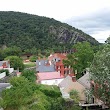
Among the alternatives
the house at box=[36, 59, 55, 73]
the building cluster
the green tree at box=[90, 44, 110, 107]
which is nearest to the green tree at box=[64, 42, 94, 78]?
the building cluster

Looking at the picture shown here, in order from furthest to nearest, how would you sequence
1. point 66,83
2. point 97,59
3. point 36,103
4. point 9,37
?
point 9,37 < point 66,83 < point 97,59 < point 36,103

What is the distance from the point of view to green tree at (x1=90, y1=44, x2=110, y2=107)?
96.5 ft

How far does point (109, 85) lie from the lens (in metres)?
29.3

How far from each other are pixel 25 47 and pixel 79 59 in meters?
73.1

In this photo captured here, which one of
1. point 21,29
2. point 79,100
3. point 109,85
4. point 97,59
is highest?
point 21,29

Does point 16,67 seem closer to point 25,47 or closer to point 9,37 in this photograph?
point 25,47

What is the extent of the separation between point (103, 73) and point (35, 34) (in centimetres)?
12160

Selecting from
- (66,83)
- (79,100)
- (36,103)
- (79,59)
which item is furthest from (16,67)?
(36,103)

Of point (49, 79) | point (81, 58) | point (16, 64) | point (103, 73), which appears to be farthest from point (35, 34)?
point (103, 73)

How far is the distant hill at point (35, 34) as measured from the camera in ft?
442

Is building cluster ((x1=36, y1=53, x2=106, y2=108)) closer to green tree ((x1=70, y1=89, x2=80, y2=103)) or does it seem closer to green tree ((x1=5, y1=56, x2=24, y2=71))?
green tree ((x1=70, y1=89, x2=80, y2=103))

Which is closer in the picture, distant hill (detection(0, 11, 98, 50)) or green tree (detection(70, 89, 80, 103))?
green tree (detection(70, 89, 80, 103))

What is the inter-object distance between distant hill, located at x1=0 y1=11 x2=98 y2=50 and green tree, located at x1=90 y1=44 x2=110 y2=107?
9558 cm

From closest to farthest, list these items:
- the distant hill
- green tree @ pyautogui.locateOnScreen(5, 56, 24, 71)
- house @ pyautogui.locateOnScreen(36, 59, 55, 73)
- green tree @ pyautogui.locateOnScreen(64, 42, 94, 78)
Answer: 1. green tree @ pyautogui.locateOnScreen(64, 42, 94, 78)
2. house @ pyautogui.locateOnScreen(36, 59, 55, 73)
3. green tree @ pyautogui.locateOnScreen(5, 56, 24, 71)
4. the distant hill
